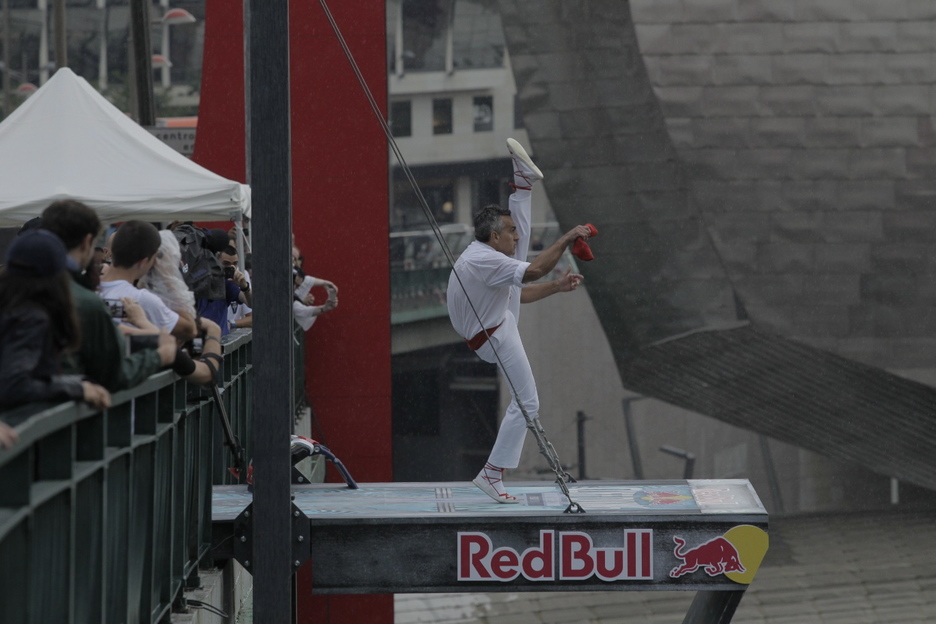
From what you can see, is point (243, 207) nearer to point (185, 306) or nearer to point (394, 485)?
point (394, 485)

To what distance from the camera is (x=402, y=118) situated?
1892 cm

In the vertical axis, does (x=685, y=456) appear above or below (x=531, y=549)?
below

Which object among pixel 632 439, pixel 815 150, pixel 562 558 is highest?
pixel 815 150

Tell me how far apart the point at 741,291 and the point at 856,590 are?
8.07 m

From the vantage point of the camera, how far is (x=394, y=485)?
7.99m

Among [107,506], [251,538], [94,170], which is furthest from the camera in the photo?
[94,170]

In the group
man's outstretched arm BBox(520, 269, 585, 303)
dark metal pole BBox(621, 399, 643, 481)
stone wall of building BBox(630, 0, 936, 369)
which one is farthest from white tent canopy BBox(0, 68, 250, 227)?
dark metal pole BBox(621, 399, 643, 481)

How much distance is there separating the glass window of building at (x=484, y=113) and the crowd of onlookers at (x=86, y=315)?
13.3m

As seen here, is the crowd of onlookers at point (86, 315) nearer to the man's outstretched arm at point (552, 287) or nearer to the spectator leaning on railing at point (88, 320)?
the spectator leaning on railing at point (88, 320)

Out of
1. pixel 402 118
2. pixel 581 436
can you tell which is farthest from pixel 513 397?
pixel 402 118

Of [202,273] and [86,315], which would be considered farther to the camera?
[202,273]

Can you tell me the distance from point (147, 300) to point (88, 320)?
1.44 m

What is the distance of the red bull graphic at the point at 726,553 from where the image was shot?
6699 mm

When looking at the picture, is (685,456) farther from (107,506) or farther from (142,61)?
(107,506)
